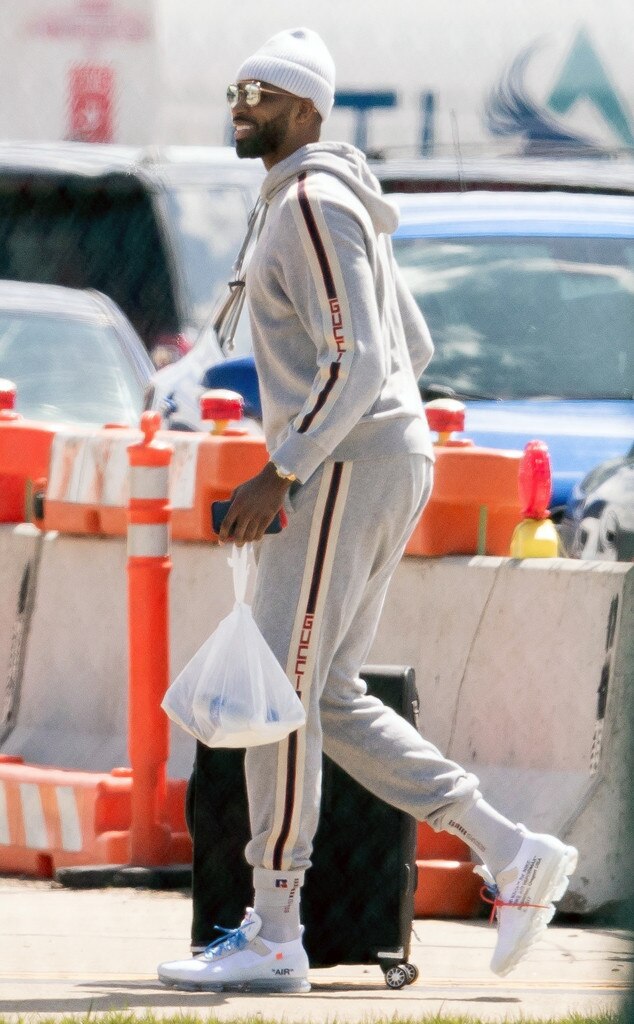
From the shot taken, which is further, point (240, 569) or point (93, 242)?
point (93, 242)

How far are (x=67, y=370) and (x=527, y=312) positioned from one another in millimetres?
3012

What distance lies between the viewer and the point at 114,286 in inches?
661

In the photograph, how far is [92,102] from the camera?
15.3 m

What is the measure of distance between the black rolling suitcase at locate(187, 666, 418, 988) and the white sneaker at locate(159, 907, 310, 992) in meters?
0.17

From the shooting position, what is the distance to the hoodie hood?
12.8 feet

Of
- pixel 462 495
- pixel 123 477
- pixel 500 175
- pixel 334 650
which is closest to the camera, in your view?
pixel 334 650

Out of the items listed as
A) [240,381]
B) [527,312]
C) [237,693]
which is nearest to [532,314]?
[527,312]

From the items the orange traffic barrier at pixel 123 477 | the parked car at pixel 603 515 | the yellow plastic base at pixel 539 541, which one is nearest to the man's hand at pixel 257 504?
the yellow plastic base at pixel 539 541

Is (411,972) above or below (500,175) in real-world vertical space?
below


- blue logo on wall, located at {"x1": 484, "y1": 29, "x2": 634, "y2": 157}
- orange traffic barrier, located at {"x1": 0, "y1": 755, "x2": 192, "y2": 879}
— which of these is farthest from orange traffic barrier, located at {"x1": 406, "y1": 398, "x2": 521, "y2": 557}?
blue logo on wall, located at {"x1": 484, "y1": 29, "x2": 634, "y2": 157}

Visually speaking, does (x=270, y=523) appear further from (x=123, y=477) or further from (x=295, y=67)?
(x=123, y=477)

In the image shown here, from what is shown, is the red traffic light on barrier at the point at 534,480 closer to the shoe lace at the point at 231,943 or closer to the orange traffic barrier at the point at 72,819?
the orange traffic barrier at the point at 72,819

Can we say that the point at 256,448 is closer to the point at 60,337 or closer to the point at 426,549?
the point at 426,549

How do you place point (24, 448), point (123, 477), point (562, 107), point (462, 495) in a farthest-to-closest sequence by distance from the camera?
point (562, 107) → point (24, 448) → point (123, 477) → point (462, 495)
